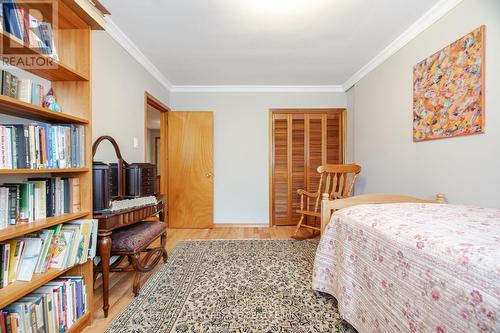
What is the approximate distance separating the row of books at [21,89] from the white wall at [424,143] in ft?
8.81

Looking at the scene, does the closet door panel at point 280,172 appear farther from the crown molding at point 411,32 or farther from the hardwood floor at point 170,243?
the crown molding at point 411,32

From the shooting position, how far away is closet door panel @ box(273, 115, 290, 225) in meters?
3.57

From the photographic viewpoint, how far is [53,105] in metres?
1.27

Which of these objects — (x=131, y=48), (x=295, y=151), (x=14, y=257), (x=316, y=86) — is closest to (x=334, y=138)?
(x=295, y=151)

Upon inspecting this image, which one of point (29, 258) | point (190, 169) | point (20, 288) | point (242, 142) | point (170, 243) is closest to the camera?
point (20, 288)

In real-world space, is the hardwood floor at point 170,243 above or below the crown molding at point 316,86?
below

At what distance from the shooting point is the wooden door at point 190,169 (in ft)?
11.2

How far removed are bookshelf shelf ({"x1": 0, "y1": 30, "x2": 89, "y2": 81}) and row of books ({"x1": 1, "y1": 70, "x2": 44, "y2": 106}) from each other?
0.38ft

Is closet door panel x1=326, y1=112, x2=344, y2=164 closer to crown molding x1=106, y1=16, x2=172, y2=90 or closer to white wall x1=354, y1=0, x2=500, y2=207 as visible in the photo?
white wall x1=354, y1=0, x2=500, y2=207

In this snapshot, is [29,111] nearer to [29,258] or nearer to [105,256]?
[29,258]

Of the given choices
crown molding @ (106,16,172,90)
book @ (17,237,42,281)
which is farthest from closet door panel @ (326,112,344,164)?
book @ (17,237,42,281)

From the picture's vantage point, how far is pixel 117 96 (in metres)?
2.07

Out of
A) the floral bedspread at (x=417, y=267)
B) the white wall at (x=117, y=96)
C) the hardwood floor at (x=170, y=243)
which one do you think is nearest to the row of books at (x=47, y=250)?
the hardwood floor at (x=170, y=243)

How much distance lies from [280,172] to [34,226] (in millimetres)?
2994
